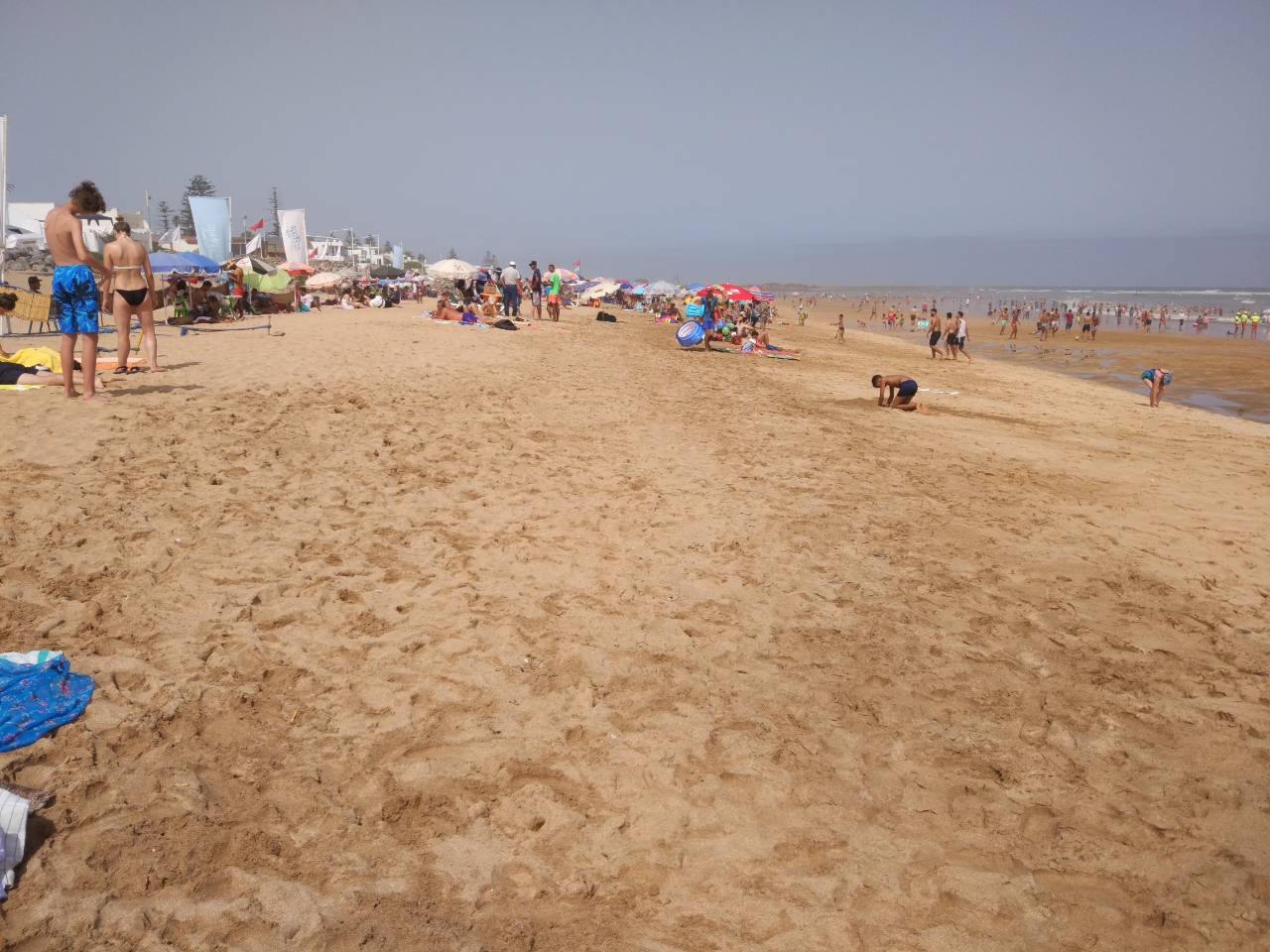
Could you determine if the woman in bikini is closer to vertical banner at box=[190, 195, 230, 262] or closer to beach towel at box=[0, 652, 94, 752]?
beach towel at box=[0, 652, 94, 752]

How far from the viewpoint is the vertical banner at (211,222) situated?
20375 millimetres

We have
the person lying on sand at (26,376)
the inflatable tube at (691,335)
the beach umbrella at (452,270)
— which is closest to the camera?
the person lying on sand at (26,376)

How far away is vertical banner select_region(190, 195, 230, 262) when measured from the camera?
802 inches

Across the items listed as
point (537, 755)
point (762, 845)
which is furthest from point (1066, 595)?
point (537, 755)

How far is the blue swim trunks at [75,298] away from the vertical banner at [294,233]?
63.3 ft

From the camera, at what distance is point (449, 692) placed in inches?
135

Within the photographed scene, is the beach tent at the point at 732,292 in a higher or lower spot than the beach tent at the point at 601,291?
lower

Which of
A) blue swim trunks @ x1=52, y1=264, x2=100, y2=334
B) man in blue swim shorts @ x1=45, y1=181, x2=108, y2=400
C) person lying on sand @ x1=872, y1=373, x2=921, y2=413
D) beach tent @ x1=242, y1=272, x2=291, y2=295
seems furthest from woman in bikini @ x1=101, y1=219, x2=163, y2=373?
beach tent @ x1=242, y1=272, x2=291, y2=295

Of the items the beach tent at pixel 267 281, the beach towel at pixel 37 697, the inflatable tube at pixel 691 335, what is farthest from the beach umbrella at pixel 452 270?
the beach towel at pixel 37 697

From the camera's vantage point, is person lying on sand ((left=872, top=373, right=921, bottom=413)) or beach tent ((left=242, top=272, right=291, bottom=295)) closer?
person lying on sand ((left=872, top=373, right=921, bottom=413))

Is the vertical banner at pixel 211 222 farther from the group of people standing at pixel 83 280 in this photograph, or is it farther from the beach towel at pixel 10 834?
the beach towel at pixel 10 834

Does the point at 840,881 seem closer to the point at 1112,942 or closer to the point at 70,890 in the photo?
the point at 1112,942

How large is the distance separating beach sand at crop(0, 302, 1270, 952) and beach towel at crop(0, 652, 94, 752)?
0.08m

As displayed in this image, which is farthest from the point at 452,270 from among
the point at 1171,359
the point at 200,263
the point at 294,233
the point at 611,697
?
the point at 611,697
